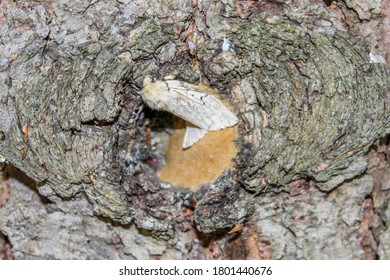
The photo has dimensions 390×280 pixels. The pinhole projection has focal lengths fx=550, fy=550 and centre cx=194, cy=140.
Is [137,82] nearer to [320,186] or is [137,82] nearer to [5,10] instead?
[5,10]

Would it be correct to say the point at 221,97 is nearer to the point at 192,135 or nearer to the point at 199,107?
the point at 199,107

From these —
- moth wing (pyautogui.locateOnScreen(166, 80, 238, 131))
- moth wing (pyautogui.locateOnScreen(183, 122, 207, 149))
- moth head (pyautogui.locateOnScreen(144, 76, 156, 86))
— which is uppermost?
moth head (pyautogui.locateOnScreen(144, 76, 156, 86))

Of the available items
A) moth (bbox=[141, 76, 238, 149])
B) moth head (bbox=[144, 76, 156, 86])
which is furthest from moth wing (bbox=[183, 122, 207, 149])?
moth head (bbox=[144, 76, 156, 86])

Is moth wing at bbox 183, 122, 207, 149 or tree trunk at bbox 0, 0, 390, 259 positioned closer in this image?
tree trunk at bbox 0, 0, 390, 259

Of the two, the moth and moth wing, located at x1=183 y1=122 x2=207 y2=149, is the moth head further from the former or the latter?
moth wing, located at x1=183 y1=122 x2=207 y2=149

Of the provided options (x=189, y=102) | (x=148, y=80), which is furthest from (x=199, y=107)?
(x=148, y=80)

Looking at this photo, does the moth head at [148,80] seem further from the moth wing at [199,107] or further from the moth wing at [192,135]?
the moth wing at [192,135]

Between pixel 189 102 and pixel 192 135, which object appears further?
pixel 192 135
